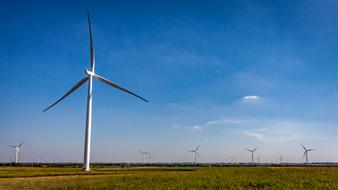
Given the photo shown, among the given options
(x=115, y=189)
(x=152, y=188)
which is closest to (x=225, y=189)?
(x=152, y=188)

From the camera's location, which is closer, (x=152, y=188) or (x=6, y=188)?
(x=152, y=188)

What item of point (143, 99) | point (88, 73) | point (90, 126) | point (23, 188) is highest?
point (88, 73)

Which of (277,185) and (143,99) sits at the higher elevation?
(143,99)

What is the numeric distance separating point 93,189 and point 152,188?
226 inches

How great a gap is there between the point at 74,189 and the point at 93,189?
5.75ft

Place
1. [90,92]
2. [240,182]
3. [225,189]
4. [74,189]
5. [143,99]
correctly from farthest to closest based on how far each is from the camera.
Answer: [90,92] < [143,99] < [240,182] < [74,189] < [225,189]

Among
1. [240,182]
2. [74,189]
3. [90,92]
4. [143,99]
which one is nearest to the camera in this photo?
[74,189]

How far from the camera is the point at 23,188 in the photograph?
115 ft

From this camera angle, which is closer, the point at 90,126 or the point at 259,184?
the point at 259,184

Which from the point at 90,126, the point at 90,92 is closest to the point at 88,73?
the point at 90,92

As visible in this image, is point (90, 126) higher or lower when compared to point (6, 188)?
higher

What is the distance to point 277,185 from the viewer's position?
32.5 m

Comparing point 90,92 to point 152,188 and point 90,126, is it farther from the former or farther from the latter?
point 152,188

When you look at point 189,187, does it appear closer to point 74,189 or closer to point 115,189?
Result: point 115,189
